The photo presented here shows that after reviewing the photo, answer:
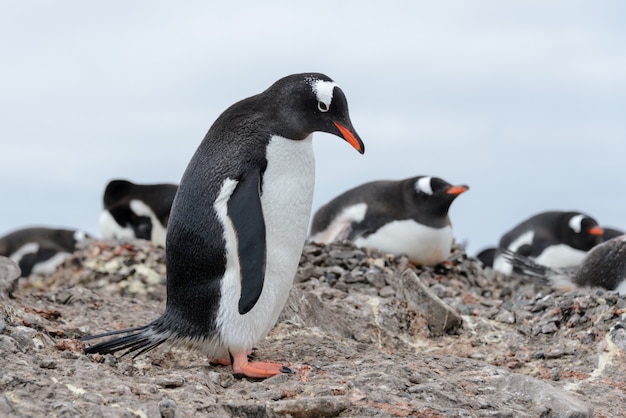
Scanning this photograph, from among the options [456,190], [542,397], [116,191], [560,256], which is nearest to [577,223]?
[560,256]

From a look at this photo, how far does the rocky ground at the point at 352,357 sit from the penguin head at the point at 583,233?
12.5 ft

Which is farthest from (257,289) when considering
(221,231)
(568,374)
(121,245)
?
(121,245)

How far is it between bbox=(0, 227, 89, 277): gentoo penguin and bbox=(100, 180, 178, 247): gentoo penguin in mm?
1480

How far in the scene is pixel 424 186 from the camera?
33.0ft

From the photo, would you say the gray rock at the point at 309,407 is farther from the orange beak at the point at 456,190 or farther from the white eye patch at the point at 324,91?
the orange beak at the point at 456,190

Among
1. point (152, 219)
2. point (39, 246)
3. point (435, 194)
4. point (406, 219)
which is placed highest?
point (435, 194)

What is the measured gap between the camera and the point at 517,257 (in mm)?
8992

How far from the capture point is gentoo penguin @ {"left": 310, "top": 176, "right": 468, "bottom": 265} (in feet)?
32.3

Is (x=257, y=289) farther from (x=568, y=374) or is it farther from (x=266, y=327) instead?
(x=568, y=374)

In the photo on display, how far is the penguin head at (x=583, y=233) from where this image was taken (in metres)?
12.4

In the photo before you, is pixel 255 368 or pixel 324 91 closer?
pixel 255 368

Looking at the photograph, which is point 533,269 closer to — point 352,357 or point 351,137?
point 352,357

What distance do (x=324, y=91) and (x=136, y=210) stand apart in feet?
26.9

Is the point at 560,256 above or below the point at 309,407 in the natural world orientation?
below
